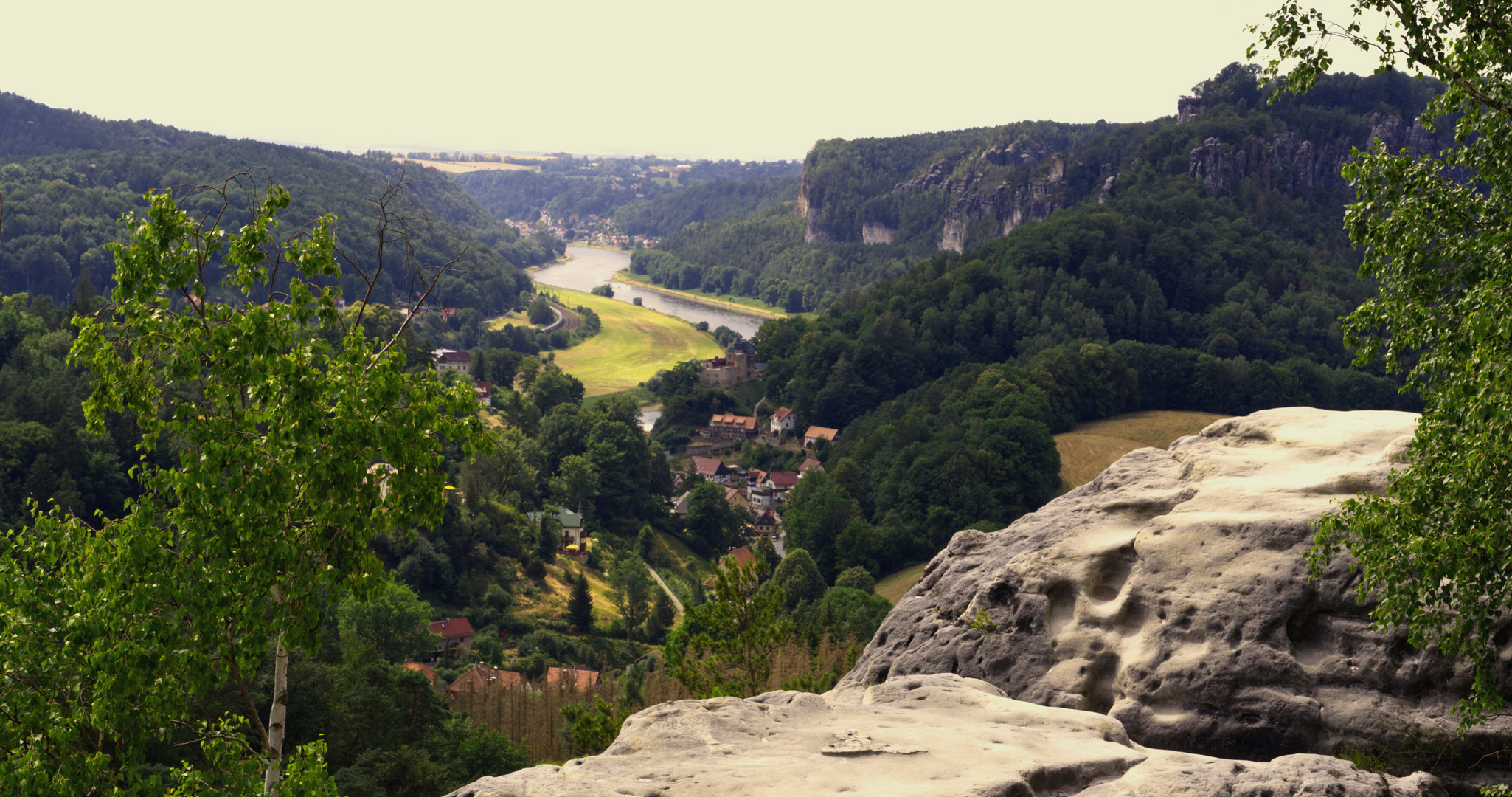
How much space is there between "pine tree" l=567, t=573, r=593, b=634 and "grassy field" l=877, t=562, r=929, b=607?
18.9 m

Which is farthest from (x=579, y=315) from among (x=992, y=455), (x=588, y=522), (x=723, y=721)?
(x=723, y=721)

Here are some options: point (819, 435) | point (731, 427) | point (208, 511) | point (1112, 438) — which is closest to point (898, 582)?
point (1112, 438)

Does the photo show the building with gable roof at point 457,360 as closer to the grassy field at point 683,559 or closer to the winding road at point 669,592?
the grassy field at point 683,559

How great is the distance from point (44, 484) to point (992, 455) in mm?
60930

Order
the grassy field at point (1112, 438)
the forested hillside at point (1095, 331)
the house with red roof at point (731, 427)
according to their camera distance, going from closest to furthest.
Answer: the forested hillside at point (1095, 331) → the grassy field at point (1112, 438) → the house with red roof at point (731, 427)

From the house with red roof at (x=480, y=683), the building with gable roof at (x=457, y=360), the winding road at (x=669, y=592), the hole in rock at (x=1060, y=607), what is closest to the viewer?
the hole in rock at (x=1060, y=607)

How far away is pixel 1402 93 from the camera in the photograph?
540 feet

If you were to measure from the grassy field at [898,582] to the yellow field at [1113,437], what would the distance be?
1476 cm

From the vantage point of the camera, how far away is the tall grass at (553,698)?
115ft

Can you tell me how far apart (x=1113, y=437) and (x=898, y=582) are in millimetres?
30219

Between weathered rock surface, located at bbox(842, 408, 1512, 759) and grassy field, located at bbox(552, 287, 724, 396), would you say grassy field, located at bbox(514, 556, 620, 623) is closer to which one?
weathered rock surface, located at bbox(842, 408, 1512, 759)

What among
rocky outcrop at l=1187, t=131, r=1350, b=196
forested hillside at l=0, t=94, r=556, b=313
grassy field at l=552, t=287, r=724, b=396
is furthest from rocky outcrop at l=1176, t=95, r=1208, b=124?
forested hillside at l=0, t=94, r=556, b=313

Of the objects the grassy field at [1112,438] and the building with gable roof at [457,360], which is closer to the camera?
the grassy field at [1112,438]

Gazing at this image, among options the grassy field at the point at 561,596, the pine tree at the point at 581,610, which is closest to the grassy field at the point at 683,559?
the grassy field at the point at 561,596
